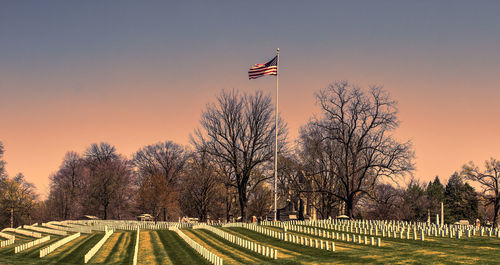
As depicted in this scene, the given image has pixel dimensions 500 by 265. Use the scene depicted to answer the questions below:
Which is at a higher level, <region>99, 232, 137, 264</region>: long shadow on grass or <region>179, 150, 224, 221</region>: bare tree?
<region>179, 150, 224, 221</region>: bare tree

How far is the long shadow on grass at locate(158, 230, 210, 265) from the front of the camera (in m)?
28.0

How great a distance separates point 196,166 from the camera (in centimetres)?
8450

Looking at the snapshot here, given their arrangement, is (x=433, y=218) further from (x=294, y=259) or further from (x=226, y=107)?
(x=294, y=259)

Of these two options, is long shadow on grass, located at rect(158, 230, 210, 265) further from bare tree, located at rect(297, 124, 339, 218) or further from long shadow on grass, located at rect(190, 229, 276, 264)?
bare tree, located at rect(297, 124, 339, 218)

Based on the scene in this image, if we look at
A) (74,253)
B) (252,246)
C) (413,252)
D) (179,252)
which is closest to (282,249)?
(252,246)

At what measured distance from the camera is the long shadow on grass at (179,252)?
91.8ft

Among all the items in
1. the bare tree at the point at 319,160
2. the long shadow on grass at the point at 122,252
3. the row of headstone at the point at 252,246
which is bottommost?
the long shadow on grass at the point at 122,252

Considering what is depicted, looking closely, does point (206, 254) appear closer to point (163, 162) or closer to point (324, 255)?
point (324, 255)

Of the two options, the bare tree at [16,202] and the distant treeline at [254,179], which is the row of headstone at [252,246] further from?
the bare tree at [16,202]

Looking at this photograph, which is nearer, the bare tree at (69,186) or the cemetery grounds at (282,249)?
the cemetery grounds at (282,249)

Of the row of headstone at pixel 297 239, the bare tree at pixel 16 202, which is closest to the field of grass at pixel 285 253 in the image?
the row of headstone at pixel 297 239

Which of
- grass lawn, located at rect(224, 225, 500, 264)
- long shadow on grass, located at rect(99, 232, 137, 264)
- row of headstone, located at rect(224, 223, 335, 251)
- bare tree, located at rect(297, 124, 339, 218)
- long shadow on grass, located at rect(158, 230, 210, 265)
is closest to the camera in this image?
grass lawn, located at rect(224, 225, 500, 264)

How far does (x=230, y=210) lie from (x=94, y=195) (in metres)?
27.4

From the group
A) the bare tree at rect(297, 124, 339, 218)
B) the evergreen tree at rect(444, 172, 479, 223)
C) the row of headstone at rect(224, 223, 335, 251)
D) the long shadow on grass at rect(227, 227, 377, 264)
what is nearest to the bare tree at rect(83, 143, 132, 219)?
the bare tree at rect(297, 124, 339, 218)
